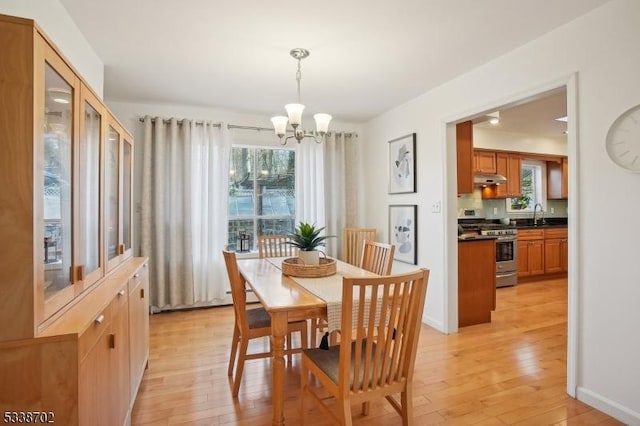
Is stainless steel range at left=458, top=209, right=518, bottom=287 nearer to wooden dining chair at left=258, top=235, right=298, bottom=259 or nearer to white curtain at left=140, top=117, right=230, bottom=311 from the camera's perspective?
wooden dining chair at left=258, top=235, right=298, bottom=259

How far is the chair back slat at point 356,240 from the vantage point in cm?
443

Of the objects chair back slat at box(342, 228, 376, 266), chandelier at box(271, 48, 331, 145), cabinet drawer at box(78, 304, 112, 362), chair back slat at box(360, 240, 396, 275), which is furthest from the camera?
chair back slat at box(342, 228, 376, 266)

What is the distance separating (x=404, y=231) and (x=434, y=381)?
1.82m

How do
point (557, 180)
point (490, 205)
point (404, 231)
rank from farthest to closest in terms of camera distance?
point (557, 180), point (490, 205), point (404, 231)

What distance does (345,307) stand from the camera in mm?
1404

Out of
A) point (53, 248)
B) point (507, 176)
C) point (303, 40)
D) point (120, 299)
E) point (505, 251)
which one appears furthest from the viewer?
point (507, 176)

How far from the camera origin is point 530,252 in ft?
17.7

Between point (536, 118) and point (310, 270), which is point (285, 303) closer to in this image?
point (310, 270)

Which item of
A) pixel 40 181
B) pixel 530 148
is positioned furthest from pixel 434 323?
pixel 530 148

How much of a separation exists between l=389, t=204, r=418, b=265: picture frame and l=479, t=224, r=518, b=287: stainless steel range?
1784mm

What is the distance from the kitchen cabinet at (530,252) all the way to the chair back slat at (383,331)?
4.66m

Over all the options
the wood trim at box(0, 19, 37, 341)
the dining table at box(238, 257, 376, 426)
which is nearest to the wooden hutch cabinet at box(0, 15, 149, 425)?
the wood trim at box(0, 19, 37, 341)

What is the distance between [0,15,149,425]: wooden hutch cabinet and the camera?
0.98 metres

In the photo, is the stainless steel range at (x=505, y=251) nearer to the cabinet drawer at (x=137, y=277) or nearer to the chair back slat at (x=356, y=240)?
the chair back slat at (x=356, y=240)
